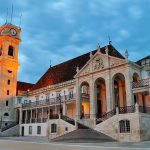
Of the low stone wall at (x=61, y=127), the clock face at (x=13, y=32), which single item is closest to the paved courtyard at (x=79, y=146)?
the low stone wall at (x=61, y=127)

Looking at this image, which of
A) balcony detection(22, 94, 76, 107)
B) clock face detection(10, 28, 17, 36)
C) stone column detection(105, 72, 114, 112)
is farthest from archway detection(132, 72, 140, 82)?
clock face detection(10, 28, 17, 36)

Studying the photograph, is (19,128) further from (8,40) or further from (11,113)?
(8,40)

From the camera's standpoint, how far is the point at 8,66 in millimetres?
56219

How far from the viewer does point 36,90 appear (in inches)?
2099

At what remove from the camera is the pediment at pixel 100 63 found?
3203 centimetres

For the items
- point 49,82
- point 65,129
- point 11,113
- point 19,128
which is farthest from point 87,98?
point 11,113

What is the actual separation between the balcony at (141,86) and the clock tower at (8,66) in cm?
3434

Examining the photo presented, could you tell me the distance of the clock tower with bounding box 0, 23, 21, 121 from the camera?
178 feet

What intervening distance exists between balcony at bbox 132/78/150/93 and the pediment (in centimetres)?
345

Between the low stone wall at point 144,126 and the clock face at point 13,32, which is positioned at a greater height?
the clock face at point 13,32

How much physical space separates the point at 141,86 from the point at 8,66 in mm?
36680

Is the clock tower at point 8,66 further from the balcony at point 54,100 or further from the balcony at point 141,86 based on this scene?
the balcony at point 141,86

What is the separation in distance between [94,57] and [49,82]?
65.0 ft

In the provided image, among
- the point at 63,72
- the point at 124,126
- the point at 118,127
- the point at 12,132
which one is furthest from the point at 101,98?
the point at 12,132
